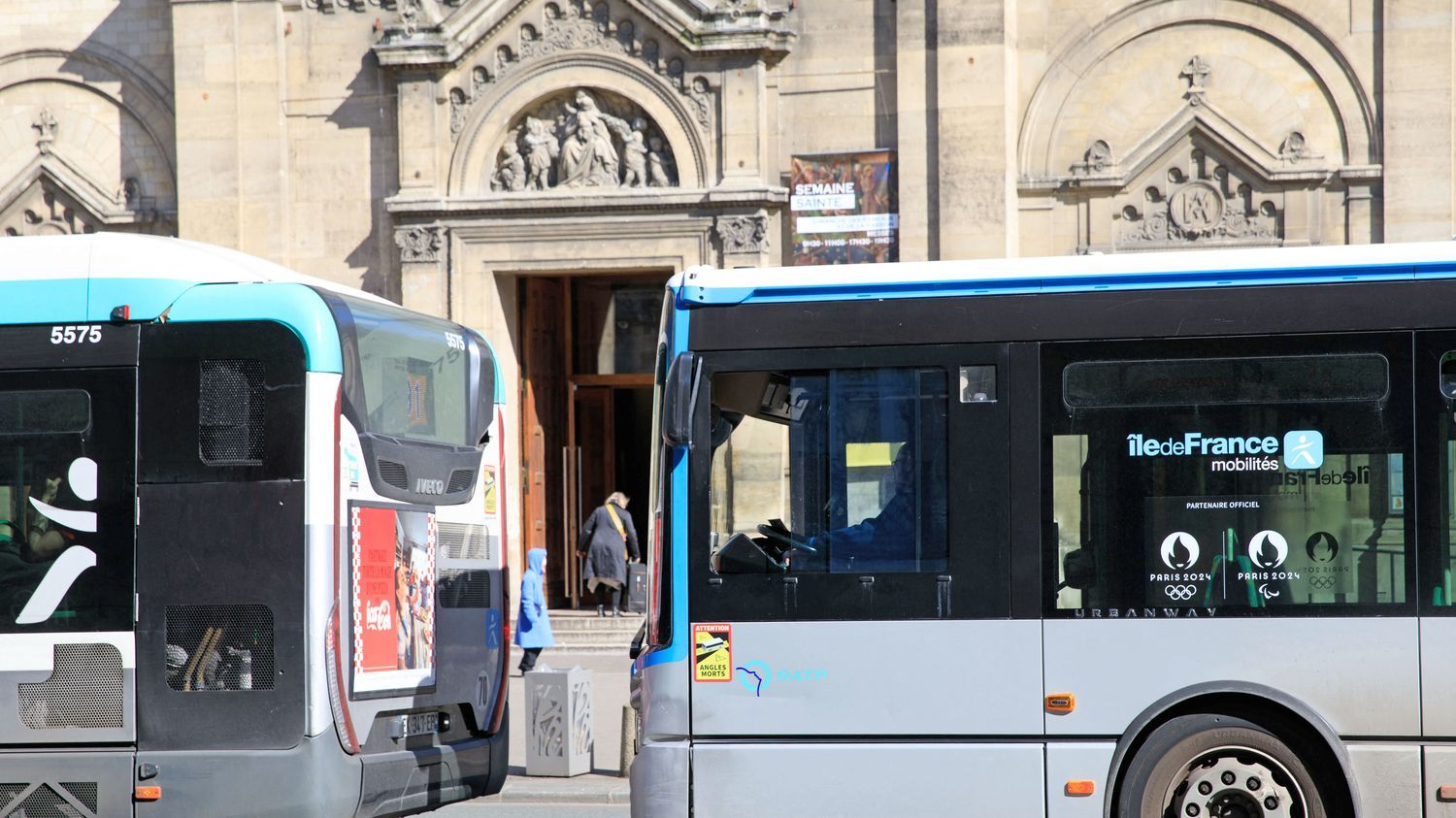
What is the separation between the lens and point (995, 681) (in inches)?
310

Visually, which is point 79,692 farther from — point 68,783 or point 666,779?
point 666,779

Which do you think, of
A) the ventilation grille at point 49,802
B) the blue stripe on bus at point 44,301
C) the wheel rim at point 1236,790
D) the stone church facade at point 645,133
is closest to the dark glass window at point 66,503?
the blue stripe on bus at point 44,301

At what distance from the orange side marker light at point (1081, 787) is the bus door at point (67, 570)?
14.9ft

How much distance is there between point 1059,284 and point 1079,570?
1.39 meters

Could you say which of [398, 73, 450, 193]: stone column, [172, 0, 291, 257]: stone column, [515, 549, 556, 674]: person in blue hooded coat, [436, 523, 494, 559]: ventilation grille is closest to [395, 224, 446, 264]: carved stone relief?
[398, 73, 450, 193]: stone column

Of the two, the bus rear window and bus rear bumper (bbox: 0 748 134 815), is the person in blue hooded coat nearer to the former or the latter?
the bus rear window

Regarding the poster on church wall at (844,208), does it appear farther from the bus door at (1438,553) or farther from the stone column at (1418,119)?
the bus door at (1438,553)

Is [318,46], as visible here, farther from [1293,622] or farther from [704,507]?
[1293,622]

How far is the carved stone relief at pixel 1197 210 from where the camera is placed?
60.7 feet

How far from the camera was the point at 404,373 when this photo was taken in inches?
353

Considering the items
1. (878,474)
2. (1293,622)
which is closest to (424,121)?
(878,474)

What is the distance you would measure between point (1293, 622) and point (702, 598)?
2789 millimetres

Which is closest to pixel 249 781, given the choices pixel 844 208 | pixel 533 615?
pixel 533 615

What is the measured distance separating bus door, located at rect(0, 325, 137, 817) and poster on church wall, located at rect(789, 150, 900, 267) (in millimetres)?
11656
